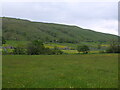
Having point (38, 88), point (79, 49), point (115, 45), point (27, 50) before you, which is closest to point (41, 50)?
point (27, 50)

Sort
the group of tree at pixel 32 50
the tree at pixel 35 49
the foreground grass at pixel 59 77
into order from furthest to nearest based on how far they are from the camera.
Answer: the group of tree at pixel 32 50 → the tree at pixel 35 49 → the foreground grass at pixel 59 77

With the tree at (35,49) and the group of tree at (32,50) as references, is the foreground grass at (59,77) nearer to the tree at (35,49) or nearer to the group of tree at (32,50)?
the tree at (35,49)

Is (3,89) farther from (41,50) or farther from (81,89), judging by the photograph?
(41,50)

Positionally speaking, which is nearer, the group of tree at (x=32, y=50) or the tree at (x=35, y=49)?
the tree at (x=35, y=49)

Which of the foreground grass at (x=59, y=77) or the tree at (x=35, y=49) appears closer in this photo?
the foreground grass at (x=59, y=77)

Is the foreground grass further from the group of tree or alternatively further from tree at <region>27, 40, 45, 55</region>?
the group of tree

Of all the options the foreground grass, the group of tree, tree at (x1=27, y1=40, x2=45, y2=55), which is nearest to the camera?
the foreground grass

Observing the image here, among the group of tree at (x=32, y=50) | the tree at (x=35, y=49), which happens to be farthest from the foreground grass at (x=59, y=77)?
the group of tree at (x=32, y=50)

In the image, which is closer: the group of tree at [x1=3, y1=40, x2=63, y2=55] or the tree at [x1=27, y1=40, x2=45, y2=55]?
the tree at [x1=27, y1=40, x2=45, y2=55]

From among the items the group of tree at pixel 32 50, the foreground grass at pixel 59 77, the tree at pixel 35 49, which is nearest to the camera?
the foreground grass at pixel 59 77

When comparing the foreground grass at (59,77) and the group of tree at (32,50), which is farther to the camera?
the group of tree at (32,50)

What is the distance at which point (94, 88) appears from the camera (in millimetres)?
11992

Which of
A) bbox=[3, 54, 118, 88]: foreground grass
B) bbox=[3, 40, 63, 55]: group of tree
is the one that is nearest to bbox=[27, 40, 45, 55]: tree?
bbox=[3, 40, 63, 55]: group of tree

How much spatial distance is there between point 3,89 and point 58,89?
361 centimetres
